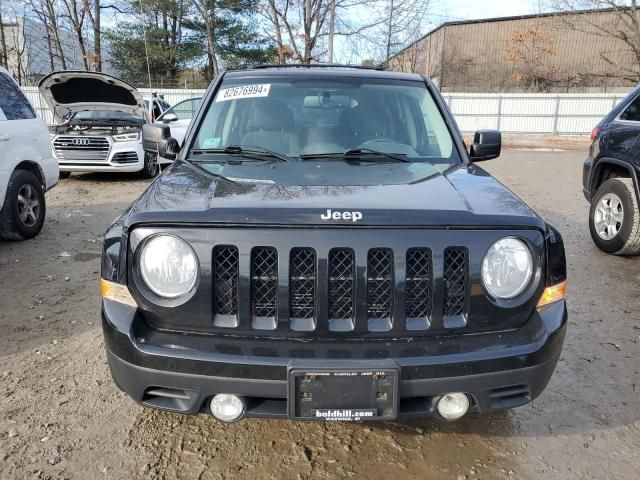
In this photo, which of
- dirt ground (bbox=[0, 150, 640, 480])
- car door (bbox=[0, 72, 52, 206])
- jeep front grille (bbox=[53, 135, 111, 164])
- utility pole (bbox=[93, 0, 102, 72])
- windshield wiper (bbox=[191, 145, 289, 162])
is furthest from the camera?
utility pole (bbox=[93, 0, 102, 72])

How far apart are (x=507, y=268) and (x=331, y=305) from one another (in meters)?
0.72

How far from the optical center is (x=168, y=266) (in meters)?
2.07

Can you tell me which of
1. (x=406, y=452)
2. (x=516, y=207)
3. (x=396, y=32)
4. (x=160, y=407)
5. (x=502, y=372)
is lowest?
(x=406, y=452)

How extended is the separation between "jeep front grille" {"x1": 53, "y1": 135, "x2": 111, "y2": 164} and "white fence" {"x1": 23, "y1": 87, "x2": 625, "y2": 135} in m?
16.7

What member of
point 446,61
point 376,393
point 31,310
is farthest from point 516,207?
point 446,61

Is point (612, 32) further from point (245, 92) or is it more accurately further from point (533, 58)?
point (245, 92)

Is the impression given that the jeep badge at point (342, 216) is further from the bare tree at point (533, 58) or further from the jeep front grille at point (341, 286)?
the bare tree at point (533, 58)

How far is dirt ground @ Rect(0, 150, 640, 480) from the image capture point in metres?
2.43

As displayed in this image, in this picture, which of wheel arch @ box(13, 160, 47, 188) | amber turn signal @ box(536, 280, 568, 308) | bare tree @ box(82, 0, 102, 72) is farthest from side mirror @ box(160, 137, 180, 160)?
bare tree @ box(82, 0, 102, 72)

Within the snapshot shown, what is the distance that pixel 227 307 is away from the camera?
2.08 metres

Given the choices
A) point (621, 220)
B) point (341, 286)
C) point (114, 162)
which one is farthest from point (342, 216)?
point (114, 162)

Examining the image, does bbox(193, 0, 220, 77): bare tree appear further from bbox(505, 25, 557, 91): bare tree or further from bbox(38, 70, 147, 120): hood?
bbox(505, 25, 557, 91): bare tree

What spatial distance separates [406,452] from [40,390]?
2.08 meters

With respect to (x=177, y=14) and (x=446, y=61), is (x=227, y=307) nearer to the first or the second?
(x=177, y=14)
